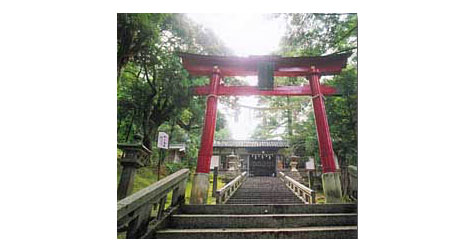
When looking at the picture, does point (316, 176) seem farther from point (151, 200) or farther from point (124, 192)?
point (124, 192)

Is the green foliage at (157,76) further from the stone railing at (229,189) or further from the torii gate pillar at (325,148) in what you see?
the torii gate pillar at (325,148)

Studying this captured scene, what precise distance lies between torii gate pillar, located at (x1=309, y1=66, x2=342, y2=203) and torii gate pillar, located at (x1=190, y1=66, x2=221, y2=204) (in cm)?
81

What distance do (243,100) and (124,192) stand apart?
1.14 m

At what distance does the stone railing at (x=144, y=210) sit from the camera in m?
1.51

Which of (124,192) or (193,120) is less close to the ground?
(193,120)

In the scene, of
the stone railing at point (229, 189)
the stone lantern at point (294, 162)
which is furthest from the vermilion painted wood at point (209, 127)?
the stone lantern at point (294, 162)

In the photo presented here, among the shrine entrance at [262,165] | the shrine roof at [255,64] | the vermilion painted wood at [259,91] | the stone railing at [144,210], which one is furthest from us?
the shrine entrance at [262,165]

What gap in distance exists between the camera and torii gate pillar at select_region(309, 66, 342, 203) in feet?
6.83

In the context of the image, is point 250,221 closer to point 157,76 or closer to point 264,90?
point 264,90

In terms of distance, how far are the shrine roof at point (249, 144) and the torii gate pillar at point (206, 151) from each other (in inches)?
4.0

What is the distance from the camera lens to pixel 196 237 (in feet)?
5.90

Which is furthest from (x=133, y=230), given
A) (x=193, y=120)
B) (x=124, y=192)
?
(x=193, y=120)

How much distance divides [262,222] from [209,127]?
2.68 feet

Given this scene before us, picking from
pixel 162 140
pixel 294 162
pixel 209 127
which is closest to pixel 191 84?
pixel 209 127
